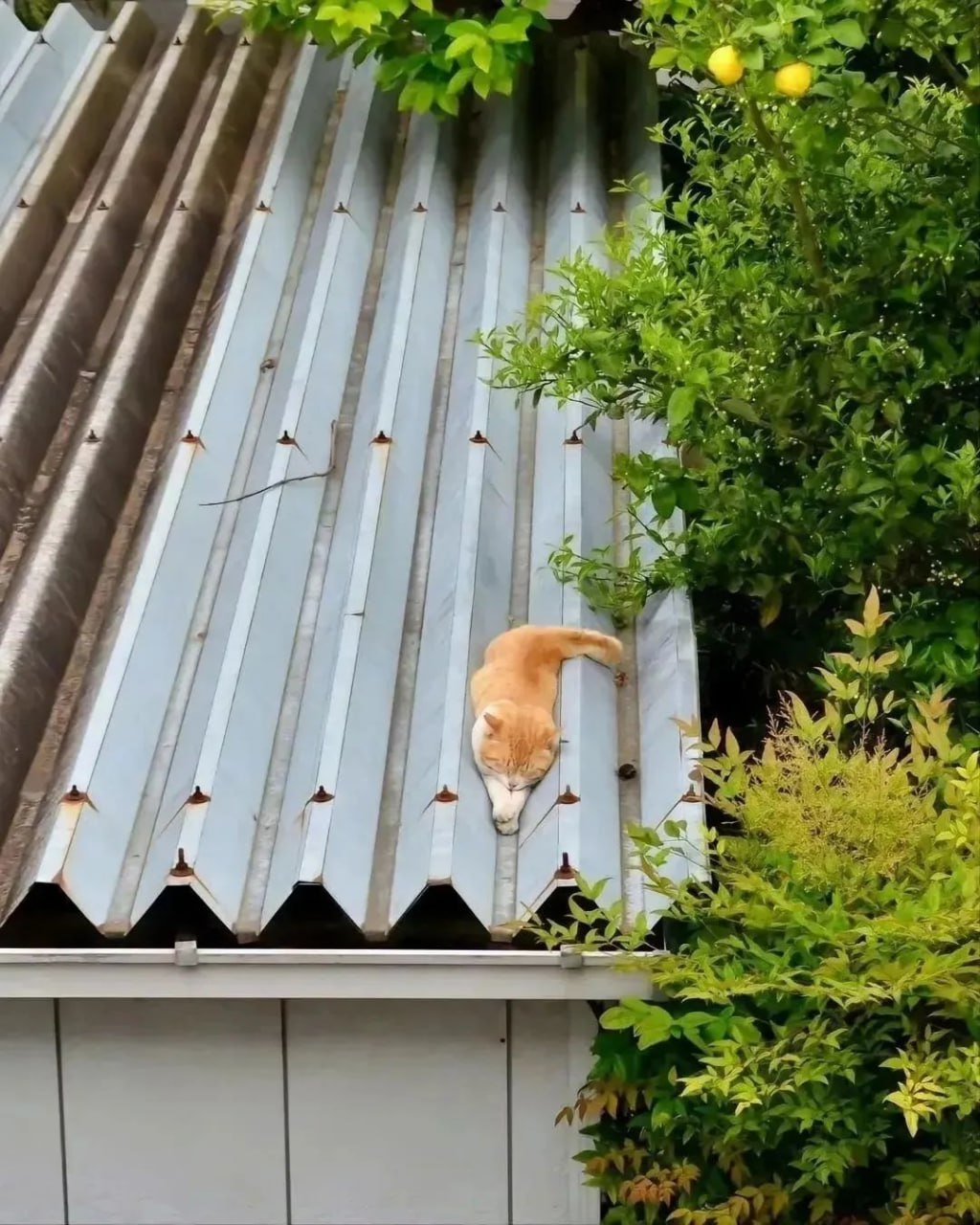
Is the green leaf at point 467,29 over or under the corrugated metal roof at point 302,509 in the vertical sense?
over

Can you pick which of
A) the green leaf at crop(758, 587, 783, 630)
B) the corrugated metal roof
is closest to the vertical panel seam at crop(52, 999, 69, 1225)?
the corrugated metal roof

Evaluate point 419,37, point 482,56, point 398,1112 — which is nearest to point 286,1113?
point 398,1112

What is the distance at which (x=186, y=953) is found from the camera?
257cm

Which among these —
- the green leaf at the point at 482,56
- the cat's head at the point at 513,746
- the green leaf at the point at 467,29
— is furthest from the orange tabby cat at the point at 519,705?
the green leaf at the point at 467,29

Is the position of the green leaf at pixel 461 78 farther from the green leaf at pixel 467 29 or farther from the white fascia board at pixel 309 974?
the white fascia board at pixel 309 974

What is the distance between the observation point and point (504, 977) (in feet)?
8.60

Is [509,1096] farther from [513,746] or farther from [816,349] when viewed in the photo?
[816,349]

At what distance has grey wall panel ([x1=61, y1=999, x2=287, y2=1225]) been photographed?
9.40 ft

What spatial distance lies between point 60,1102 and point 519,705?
1.44 m

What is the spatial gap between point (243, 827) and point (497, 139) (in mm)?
3231

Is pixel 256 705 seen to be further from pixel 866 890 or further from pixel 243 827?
pixel 866 890

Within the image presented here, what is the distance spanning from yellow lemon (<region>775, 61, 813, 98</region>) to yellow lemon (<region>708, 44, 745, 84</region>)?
77 mm

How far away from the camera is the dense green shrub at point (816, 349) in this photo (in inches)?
102

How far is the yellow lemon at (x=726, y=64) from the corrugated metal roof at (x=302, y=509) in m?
1.36
